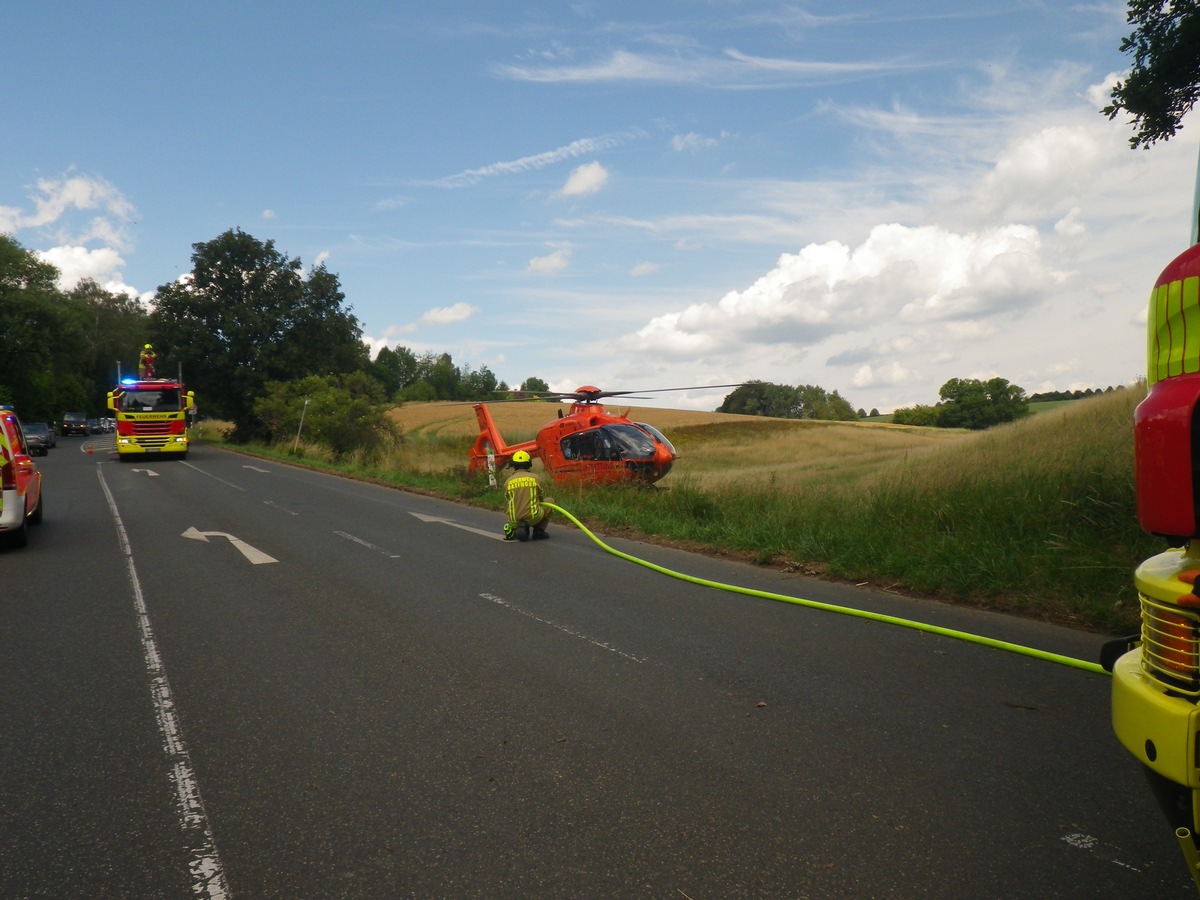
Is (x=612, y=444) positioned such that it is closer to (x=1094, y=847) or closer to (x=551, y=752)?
(x=551, y=752)

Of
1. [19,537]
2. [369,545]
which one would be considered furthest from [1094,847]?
[19,537]

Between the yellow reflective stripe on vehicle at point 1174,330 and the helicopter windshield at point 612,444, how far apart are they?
15.1 m

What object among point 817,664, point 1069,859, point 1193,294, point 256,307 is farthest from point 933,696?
point 256,307

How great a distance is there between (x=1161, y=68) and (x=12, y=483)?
16.2 meters

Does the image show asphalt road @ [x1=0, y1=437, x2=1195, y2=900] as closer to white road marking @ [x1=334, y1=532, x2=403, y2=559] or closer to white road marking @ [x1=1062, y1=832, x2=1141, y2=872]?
white road marking @ [x1=1062, y1=832, x2=1141, y2=872]

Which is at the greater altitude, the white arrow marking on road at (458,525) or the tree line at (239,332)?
the tree line at (239,332)

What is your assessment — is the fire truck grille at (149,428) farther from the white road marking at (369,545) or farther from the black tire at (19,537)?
the white road marking at (369,545)

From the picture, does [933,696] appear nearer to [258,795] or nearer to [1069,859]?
[1069,859]

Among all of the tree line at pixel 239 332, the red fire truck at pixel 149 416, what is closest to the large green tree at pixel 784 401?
the tree line at pixel 239 332

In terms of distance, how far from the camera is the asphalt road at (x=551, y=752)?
10.8 feet

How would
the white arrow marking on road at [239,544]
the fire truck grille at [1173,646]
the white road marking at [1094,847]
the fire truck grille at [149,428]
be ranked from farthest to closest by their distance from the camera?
1. the fire truck grille at [149,428]
2. the white arrow marking on road at [239,544]
3. the white road marking at [1094,847]
4. the fire truck grille at [1173,646]

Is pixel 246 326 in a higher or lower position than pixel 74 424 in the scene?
higher

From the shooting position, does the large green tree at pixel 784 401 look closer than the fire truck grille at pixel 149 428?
No

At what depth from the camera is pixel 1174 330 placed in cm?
232
